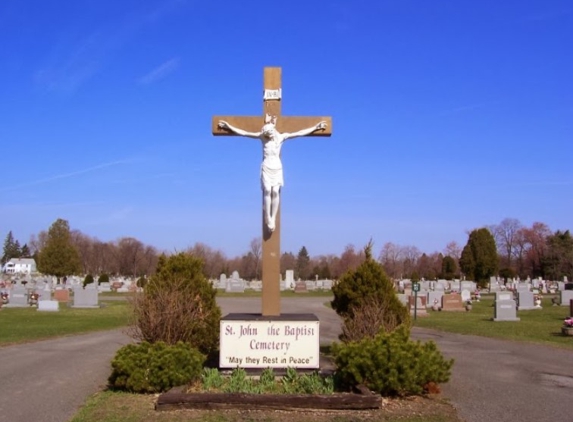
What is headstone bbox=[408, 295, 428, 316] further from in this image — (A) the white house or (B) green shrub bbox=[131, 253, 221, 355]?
(A) the white house

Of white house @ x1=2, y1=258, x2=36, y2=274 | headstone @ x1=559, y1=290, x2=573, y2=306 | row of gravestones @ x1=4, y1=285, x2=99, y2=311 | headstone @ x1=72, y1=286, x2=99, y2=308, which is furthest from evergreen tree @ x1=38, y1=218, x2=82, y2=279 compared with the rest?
white house @ x1=2, y1=258, x2=36, y2=274

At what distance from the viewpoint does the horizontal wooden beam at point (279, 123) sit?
33.1 feet

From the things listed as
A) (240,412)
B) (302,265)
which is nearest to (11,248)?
(302,265)

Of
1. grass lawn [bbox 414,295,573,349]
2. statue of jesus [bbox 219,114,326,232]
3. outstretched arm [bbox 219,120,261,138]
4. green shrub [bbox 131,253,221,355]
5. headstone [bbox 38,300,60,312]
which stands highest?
outstretched arm [bbox 219,120,261,138]

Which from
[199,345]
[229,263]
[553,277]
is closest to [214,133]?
[199,345]

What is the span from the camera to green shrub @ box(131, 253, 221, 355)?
9234 millimetres

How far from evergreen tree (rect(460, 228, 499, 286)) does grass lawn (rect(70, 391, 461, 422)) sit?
58.0m

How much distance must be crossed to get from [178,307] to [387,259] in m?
87.3

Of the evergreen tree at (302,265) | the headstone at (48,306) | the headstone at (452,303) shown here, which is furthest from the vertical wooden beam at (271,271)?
the evergreen tree at (302,265)

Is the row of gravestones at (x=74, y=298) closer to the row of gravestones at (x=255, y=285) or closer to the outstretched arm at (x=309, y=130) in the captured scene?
the row of gravestones at (x=255, y=285)

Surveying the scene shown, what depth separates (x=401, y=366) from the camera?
7.96 metres

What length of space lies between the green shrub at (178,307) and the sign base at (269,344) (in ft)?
2.90

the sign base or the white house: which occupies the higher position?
the white house

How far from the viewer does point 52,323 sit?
21.8m
